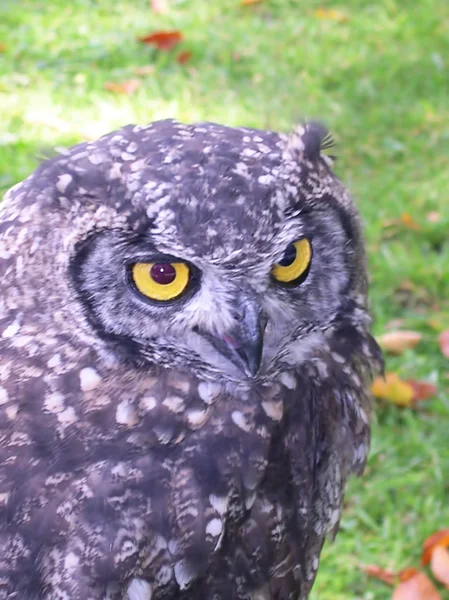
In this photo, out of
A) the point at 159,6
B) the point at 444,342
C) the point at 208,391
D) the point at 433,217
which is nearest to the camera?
the point at 208,391

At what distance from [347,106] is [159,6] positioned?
1571mm

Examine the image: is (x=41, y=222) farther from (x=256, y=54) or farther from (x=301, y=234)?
(x=256, y=54)

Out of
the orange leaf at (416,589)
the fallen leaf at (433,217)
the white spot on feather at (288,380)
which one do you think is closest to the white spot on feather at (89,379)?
the white spot on feather at (288,380)

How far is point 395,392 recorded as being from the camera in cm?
318

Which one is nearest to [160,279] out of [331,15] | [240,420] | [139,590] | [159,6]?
[240,420]

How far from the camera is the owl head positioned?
1.50 meters

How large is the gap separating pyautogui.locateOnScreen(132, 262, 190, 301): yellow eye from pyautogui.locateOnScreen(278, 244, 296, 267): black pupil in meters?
0.18

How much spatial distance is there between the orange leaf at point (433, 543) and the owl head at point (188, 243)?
1268 millimetres

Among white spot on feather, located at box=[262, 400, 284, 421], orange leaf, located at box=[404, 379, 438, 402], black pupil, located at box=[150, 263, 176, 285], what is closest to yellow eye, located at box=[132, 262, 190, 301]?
black pupil, located at box=[150, 263, 176, 285]

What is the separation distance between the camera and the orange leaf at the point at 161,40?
16.8ft

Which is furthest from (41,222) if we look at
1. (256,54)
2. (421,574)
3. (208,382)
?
(256,54)

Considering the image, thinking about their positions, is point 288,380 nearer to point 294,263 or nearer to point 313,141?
point 294,263

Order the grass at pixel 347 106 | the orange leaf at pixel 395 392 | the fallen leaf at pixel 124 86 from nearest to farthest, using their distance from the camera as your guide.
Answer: the grass at pixel 347 106 → the orange leaf at pixel 395 392 → the fallen leaf at pixel 124 86

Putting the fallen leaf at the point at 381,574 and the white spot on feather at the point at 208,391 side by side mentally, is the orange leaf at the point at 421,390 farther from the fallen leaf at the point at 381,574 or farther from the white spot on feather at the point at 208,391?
the white spot on feather at the point at 208,391
